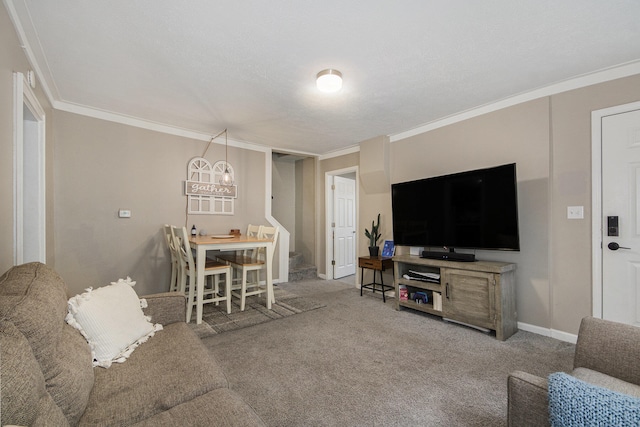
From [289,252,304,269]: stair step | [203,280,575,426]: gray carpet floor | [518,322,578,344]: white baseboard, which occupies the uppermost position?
[289,252,304,269]: stair step

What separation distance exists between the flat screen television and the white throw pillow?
289 centimetres

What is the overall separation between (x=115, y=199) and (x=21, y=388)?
342 cm

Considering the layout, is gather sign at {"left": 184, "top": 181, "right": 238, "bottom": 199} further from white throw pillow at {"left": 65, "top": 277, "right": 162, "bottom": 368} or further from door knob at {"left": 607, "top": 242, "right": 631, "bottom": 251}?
door knob at {"left": 607, "top": 242, "right": 631, "bottom": 251}

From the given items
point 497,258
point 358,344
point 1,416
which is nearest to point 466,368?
point 358,344

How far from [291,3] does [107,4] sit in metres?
1.11

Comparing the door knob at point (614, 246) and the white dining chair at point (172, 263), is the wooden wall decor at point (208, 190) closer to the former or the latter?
the white dining chair at point (172, 263)

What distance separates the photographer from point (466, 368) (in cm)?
214

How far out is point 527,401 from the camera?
1.01 meters

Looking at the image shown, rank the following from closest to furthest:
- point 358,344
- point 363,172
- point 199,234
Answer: point 358,344 → point 199,234 → point 363,172

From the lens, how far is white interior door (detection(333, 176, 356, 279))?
5.34 metres

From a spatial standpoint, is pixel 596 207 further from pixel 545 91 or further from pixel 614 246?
pixel 545 91

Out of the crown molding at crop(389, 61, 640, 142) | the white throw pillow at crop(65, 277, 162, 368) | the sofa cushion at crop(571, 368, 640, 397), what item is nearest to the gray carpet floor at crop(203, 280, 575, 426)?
the sofa cushion at crop(571, 368, 640, 397)

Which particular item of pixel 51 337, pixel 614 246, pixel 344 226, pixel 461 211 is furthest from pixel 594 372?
pixel 344 226

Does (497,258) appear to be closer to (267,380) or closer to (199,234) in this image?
(267,380)
